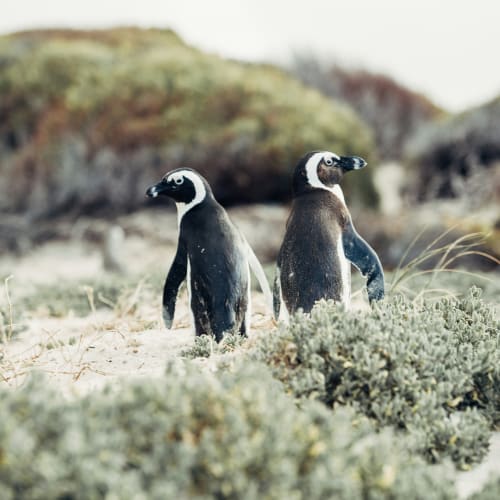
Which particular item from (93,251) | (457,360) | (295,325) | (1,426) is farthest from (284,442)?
(93,251)

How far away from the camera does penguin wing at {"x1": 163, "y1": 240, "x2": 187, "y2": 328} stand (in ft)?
12.8

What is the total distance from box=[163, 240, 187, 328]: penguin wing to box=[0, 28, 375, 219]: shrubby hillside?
8273 millimetres

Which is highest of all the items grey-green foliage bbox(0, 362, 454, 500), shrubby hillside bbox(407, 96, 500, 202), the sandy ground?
grey-green foliage bbox(0, 362, 454, 500)

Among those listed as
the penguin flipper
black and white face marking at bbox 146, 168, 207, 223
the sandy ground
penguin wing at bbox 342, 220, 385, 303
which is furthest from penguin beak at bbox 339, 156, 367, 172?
the sandy ground

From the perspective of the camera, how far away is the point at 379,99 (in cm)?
2258

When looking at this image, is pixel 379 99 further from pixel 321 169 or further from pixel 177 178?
pixel 177 178

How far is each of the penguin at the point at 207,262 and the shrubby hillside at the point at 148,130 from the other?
8.32 meters

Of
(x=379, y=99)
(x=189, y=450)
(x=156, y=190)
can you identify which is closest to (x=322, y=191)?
(x=156, y=190)

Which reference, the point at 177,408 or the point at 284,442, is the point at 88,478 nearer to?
the point at 177,408

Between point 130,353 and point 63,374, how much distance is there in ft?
1.53

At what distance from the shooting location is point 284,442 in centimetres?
202

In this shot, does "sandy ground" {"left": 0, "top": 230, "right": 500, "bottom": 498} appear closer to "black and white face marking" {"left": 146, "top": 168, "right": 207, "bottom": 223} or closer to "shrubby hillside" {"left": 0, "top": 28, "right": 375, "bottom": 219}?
"black and white face marking" {"left": 146, "top": 168, "right": 207, "bottom": 223}

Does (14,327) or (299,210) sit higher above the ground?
(299,210)

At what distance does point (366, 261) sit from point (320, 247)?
0.29m
